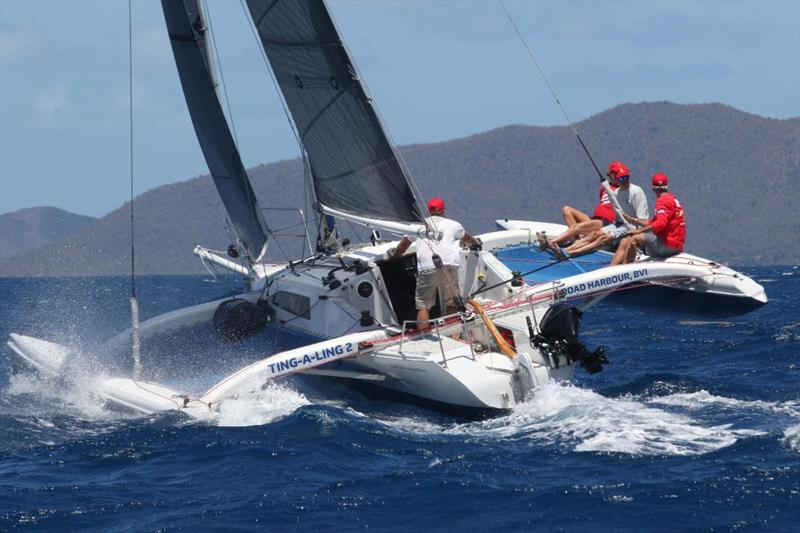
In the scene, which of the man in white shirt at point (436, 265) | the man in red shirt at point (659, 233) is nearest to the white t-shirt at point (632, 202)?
the man in red shirt at point (659, 233)

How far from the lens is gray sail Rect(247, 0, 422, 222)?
11547 millimetres

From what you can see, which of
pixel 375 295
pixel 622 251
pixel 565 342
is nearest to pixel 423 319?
pixel 375 295

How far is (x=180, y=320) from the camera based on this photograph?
13641 mm

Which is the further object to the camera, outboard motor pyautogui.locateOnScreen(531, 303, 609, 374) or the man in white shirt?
the man in white shirt

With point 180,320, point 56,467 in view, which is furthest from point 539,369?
point 180,320

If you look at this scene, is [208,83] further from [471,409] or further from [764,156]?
[764,156]

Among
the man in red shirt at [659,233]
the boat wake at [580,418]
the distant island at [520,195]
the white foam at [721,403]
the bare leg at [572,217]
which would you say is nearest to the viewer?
the boat wake at [580,418]

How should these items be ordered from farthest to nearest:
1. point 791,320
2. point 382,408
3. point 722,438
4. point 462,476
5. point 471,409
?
point 791,320 → point 382,408 → point 471,409 → point 722,438 → point 462,476

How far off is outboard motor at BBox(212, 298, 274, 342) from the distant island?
137m

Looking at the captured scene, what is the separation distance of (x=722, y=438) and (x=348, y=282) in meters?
4.18

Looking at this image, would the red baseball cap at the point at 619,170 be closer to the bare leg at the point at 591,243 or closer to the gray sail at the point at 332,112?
the bare leg at the point at 591,243

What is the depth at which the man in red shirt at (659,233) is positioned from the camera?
11695 mm

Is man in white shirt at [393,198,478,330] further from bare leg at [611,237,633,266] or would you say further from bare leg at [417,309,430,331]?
bare leg at [611,237,633,266]

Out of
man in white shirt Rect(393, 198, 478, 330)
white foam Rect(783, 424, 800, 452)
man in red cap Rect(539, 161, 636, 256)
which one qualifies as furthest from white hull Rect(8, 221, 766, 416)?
white foam Rect(783, 424, 800, 452)
